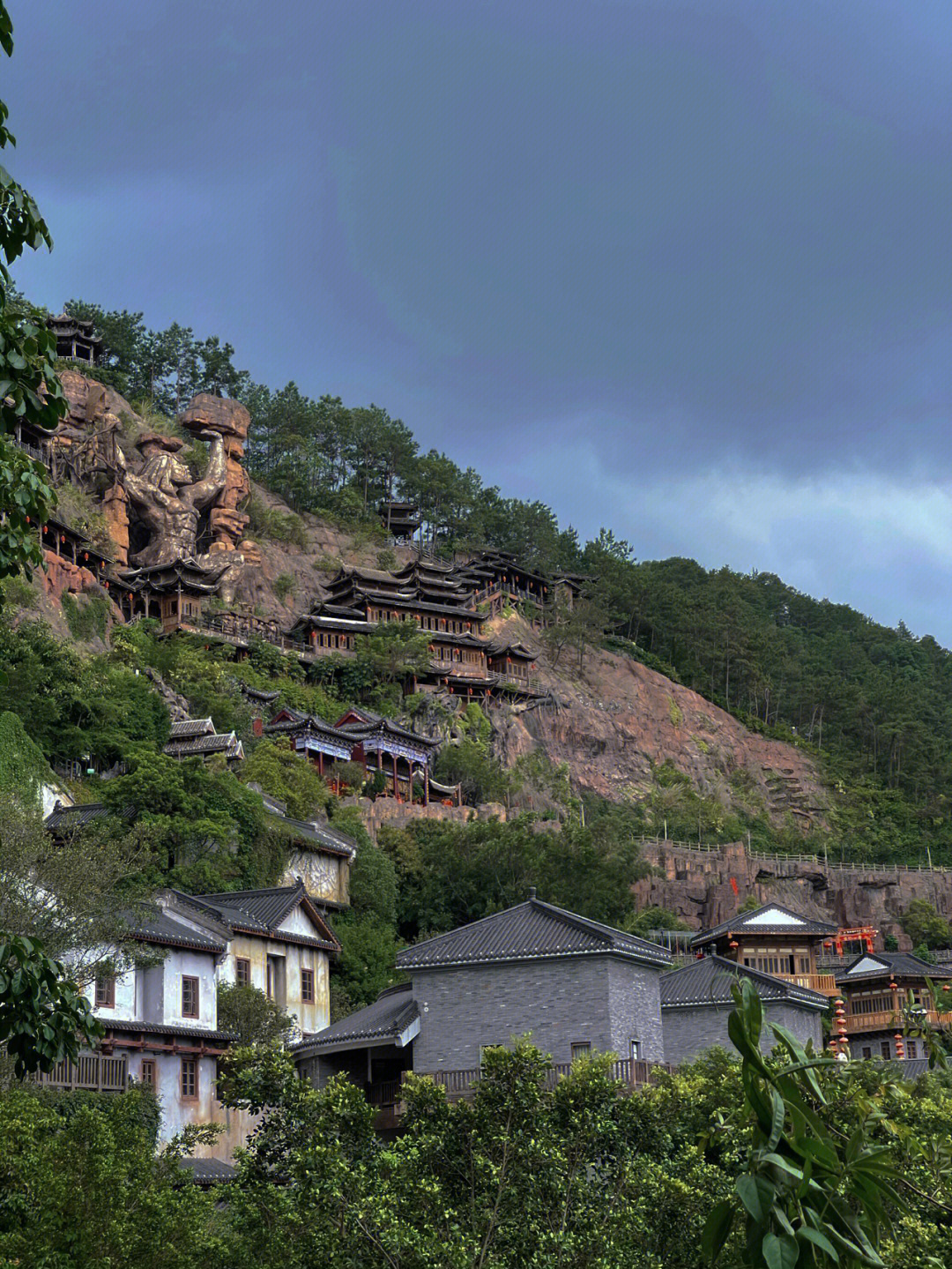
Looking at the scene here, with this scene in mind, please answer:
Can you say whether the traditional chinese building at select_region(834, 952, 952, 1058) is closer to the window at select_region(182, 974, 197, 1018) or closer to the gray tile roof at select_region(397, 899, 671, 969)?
the gray tile roof at select_region(397, 899, 671, 969)

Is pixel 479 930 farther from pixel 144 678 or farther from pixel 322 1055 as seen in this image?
pixel 144 678

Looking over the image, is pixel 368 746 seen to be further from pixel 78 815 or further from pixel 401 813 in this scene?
pixel 78 815

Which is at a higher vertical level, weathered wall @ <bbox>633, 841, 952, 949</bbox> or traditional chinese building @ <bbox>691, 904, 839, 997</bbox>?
weathered wall @ <bbox>633, 841, 952, 949</bbox>

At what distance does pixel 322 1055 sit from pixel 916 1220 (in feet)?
68.8

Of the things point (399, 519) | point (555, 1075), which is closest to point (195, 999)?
point (555, 1075)

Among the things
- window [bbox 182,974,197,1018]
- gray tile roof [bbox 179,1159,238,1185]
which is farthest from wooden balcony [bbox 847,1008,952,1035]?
gray tile roof [bbox 179,1159,238,1185]

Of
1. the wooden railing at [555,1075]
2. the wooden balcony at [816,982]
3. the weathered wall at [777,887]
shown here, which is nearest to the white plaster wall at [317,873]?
the wooden balcony at [816,982]

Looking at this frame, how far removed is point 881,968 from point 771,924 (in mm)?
5426

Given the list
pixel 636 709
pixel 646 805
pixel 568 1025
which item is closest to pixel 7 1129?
pixel 568 1025

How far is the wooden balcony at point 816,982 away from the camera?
53.2 metres

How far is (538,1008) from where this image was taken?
3412 centimetres

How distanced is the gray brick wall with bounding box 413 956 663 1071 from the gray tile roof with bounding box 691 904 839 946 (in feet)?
62.1

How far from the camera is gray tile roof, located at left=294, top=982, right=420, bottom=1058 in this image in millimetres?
35031

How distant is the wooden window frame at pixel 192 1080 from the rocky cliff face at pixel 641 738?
48.1 metres
